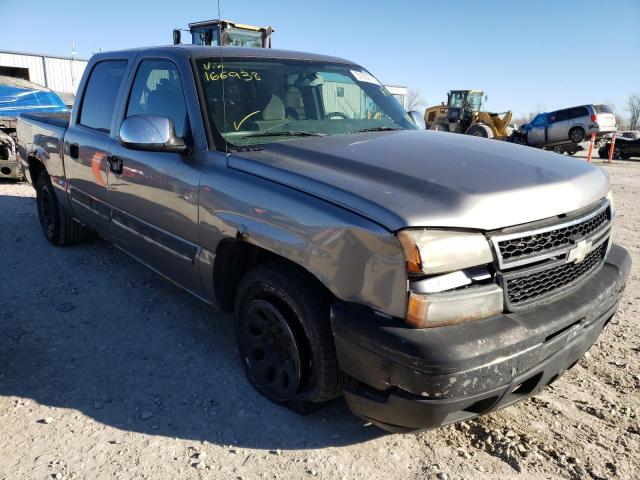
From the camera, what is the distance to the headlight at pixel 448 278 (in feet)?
6.07

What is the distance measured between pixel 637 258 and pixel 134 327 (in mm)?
4999

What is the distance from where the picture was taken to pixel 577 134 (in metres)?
20.2

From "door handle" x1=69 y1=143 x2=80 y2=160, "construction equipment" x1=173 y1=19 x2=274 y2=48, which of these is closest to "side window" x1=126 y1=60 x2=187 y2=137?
"door handle" x1=69 y1=143 x2=80 y2=160

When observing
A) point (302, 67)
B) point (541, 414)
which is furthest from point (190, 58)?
point (541, 414)

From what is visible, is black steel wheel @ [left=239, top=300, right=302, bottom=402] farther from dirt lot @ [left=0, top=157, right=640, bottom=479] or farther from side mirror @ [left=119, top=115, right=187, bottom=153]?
side mirror @ [left=119, top=115, right=187, bottom=153]

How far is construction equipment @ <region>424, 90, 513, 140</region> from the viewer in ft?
68.5

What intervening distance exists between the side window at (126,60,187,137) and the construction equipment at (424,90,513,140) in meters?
17.2

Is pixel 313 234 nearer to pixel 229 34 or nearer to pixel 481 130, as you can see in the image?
pixel 229 34

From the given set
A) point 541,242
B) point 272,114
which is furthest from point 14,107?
point 541,242

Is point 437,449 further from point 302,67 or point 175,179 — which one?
point 302,67

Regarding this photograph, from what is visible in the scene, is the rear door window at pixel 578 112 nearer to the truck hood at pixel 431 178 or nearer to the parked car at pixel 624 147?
the parked car at pixel 624 147

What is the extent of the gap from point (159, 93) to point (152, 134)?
2.26 ft

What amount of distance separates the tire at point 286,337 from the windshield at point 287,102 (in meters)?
0.85

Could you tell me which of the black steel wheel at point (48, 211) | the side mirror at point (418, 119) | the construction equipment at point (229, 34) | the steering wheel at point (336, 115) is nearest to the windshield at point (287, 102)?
the steering wheel at point (336, 115)
